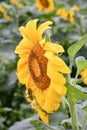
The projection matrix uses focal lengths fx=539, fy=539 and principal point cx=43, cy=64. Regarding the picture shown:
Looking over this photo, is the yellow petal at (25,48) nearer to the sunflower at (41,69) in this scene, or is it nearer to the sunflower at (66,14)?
the sunflower at (41,69)

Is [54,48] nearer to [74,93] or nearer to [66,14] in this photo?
[74,93]

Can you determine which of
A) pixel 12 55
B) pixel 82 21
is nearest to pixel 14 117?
pixel 12 55

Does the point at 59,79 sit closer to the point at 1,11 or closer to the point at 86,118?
the point at 86,118

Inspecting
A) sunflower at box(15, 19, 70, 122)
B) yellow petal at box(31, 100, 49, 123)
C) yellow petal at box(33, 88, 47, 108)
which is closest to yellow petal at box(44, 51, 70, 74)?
sunflower at box(15, 19, 70, 122)

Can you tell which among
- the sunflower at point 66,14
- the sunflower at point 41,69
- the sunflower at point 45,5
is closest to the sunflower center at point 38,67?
the sunflower at point 41,69

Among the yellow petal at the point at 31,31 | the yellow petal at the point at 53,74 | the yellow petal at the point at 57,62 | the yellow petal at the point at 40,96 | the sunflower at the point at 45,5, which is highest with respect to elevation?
the sunflower at the point at 45,5

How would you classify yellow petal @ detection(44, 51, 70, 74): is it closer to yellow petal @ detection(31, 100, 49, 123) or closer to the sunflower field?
the sunflower field
